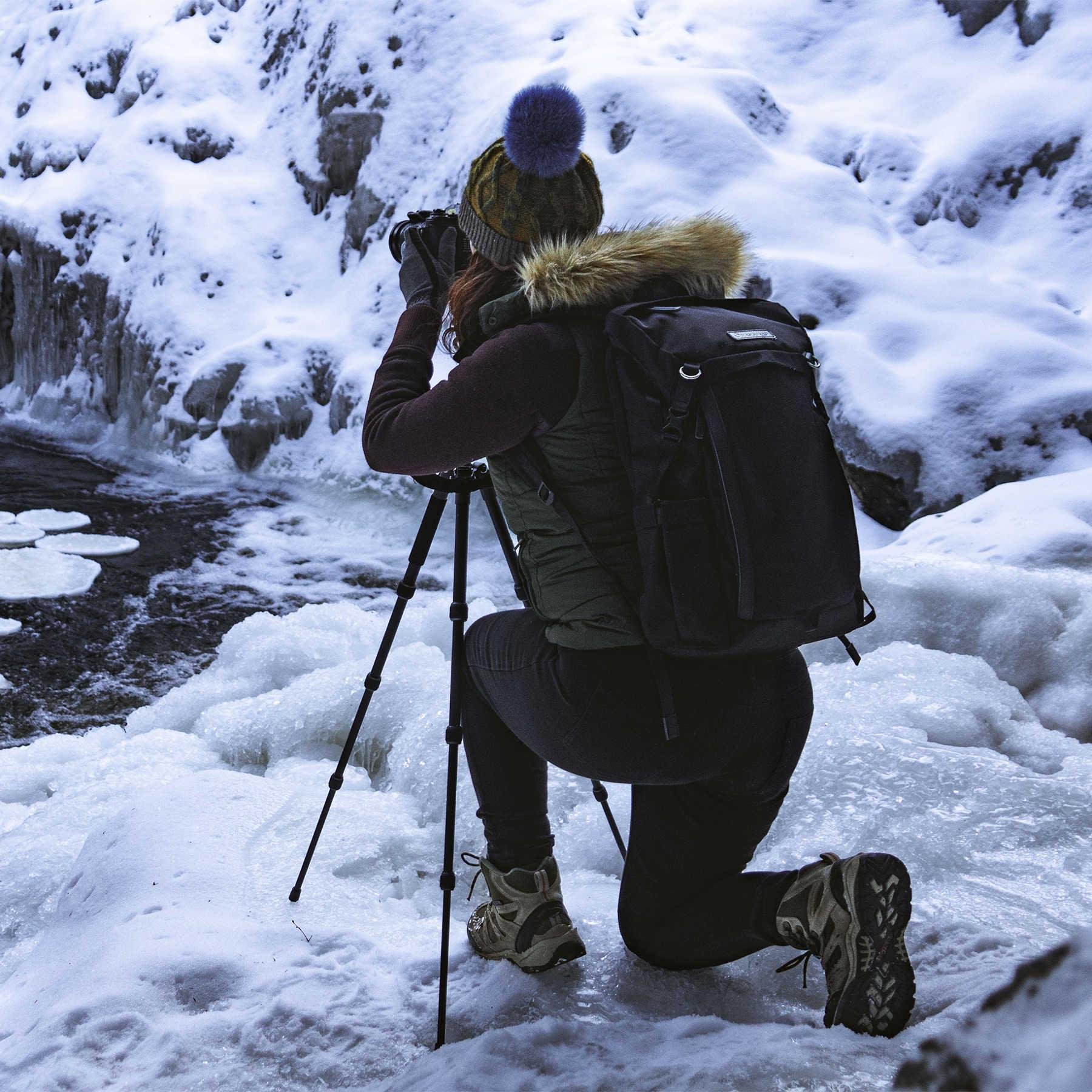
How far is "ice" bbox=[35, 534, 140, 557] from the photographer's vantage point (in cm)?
732

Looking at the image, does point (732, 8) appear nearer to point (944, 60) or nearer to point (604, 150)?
point (944, 60)

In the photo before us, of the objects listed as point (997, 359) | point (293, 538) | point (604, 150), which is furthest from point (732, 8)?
point (293, 538)

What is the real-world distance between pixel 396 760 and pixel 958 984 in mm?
2062

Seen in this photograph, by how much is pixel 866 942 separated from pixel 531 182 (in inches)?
57.4

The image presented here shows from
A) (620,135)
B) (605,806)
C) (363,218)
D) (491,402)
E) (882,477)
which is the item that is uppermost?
(620,135)

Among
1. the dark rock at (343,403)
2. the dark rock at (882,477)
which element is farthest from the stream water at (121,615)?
the dark rock at (882,477)

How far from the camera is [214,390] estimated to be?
391 inches

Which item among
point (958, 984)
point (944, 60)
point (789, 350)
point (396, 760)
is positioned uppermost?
point (944, 60)

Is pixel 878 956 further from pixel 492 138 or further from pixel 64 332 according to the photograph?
pixel 64 332

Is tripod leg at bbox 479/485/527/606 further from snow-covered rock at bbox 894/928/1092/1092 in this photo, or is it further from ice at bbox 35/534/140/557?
ice at bbox 35/534/140/557

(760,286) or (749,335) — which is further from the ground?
(760,286)

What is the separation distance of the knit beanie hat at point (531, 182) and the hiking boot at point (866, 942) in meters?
1.26

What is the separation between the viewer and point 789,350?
1646 millimetres

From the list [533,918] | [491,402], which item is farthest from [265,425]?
[491,402]
